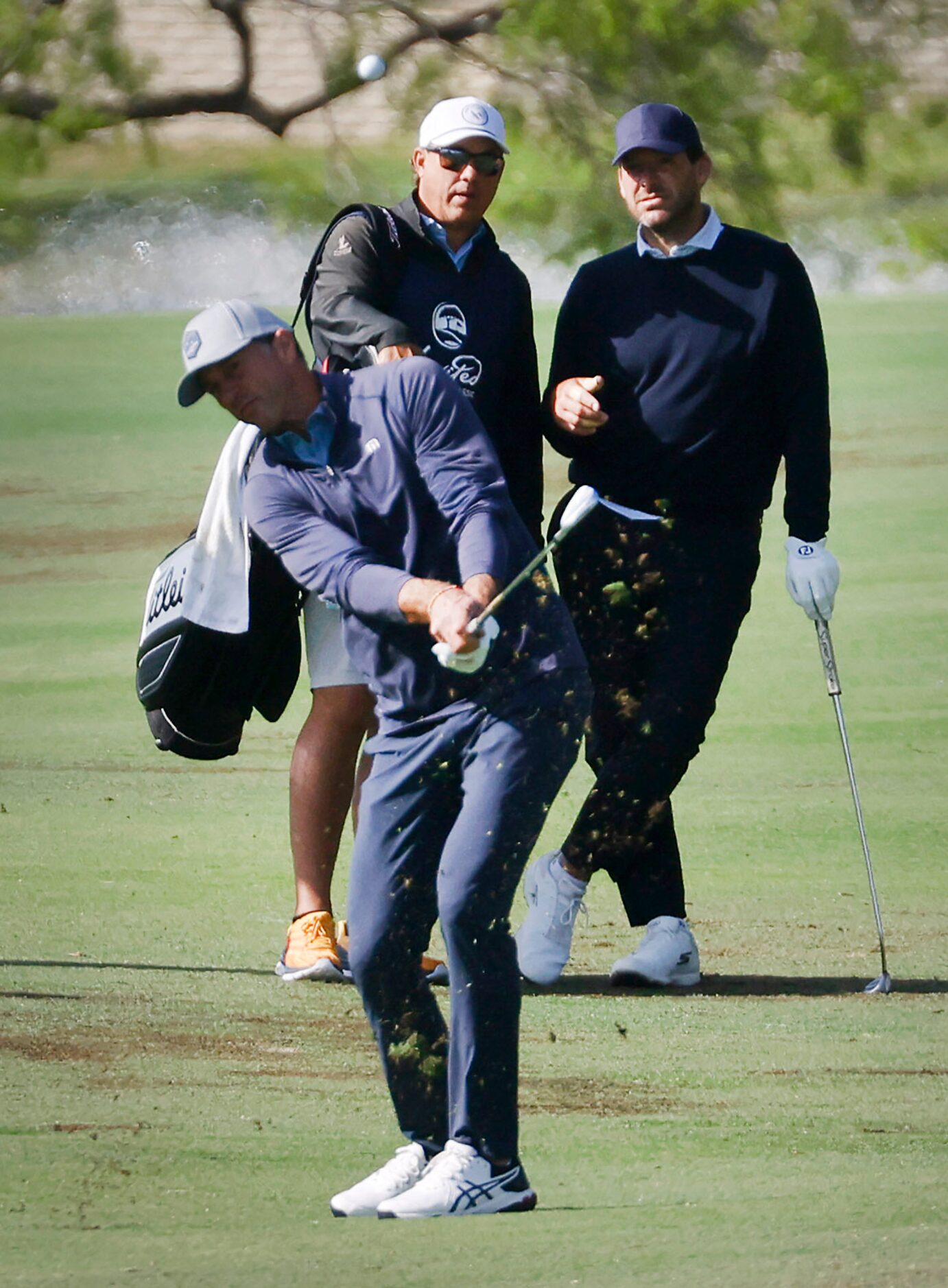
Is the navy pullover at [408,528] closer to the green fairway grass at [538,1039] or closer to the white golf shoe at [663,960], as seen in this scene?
the green fairway grass at [538,1039]

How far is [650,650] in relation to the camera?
580 centimetres

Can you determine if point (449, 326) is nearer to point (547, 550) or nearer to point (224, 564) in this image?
point (224, 564)

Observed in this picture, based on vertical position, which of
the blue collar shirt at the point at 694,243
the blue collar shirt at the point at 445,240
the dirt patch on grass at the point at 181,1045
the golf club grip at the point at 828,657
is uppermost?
the blue collar shirt at the point at 445,240

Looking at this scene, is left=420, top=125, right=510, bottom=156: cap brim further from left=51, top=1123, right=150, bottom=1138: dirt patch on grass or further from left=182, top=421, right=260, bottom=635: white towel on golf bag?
left=51, top=1123, right=150, bottom=1138: dirt patch on grass

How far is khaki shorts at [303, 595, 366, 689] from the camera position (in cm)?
577

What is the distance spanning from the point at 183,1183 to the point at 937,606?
371 inches

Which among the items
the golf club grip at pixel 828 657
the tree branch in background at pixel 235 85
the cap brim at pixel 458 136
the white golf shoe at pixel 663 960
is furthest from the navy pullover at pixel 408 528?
the tree branch in background at pixel 235 85

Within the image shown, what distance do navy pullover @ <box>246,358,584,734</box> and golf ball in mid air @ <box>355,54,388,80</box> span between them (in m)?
18.3

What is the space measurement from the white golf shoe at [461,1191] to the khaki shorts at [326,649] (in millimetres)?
1999

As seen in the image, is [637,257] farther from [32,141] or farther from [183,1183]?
[32,141]

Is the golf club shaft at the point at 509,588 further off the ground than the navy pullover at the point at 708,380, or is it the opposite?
the golf club shaft at the point at 509,588

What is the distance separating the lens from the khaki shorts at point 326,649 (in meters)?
5.77

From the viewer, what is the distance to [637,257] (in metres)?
5.87

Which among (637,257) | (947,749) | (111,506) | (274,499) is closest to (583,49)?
(111,506)
